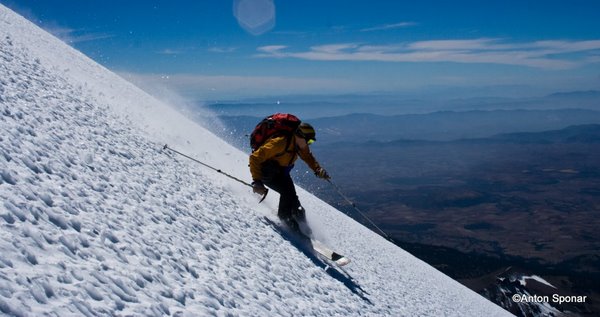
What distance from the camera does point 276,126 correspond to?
10883 mm

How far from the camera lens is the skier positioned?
10.8 meters

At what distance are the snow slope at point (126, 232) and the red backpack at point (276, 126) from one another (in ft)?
6.55

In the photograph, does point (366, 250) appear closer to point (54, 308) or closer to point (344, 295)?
point (344, 295)

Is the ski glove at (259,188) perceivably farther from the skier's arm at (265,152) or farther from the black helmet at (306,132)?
the black helmet at (306,132)

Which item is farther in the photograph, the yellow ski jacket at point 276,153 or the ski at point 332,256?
the ski at point 332,256

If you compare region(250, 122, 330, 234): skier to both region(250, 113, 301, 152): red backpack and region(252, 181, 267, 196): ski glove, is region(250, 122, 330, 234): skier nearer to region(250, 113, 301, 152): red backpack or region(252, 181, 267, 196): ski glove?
region(252, 181, 267, 196): ski glove

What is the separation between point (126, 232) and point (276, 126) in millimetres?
5653

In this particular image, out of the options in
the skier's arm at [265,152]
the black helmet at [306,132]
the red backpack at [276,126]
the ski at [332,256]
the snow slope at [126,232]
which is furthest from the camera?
the ski at [332,256]

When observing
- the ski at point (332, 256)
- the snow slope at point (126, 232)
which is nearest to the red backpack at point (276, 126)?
the snow slope at point (126, 232)

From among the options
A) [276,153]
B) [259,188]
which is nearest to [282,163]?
[276,153]

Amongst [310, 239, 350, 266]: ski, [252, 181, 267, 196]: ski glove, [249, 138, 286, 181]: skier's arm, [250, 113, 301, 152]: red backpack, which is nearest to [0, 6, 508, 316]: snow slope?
[310, 239, 350, 266]: ski

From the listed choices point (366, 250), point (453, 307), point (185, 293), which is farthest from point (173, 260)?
point (453, 307)

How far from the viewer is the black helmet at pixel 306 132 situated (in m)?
11.0

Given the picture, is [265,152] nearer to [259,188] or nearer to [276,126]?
[276,126]
